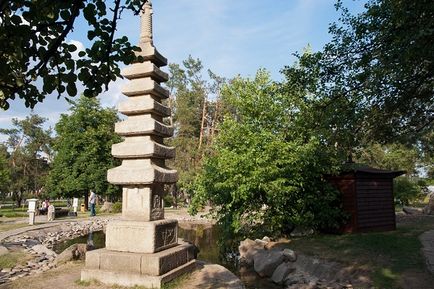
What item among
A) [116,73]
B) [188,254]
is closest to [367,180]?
[188,254]

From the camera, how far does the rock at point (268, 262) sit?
13969mm

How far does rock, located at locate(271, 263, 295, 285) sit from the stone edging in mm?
4245

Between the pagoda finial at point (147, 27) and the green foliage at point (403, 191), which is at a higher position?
the pagoda finial at point (147, 27)

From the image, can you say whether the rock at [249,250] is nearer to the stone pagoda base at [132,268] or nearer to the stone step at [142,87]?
the stone pagoda base at [132,268]

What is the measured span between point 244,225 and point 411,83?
1175cm

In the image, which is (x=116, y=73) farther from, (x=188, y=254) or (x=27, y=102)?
(x=188, y=254)

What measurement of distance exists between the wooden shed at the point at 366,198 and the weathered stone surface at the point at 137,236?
1070cm

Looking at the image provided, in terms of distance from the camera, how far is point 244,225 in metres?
19.0

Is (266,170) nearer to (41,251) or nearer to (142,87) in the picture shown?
(142,87)

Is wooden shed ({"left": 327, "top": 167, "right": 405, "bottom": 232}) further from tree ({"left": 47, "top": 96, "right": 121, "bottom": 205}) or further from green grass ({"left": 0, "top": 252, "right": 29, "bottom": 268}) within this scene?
tree ({"left": 47, "top": 96, "right": 121, "bottom": 205})

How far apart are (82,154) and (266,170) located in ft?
86.8

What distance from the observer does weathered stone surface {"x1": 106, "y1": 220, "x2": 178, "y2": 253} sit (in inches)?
354

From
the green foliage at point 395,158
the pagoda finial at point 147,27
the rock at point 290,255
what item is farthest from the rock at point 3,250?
the green foliage at point 395,158

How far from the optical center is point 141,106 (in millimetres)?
9945
